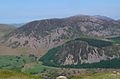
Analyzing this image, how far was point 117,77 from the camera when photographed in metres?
75.7

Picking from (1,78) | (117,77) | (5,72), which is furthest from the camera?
(117,77)

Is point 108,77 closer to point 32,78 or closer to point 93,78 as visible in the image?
point 93,78

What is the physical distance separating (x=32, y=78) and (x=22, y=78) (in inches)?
114

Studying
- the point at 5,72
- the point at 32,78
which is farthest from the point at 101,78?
the point at 5,72

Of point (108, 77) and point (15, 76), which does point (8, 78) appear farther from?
point (108, 77)

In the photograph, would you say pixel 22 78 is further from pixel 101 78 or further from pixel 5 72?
pixel 101 78

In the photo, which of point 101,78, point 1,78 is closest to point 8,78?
point 1,78

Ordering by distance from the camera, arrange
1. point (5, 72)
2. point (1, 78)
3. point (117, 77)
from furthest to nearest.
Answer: point (117, 77) → point (5, 72) → point (1, 78)

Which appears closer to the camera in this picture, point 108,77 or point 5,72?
point 5,72

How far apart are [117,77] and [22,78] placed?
23.4m

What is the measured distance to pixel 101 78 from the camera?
253 ft

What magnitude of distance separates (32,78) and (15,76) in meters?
3.75

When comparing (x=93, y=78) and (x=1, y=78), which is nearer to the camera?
(x=1, y=78)

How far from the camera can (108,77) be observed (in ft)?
254
